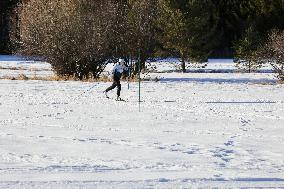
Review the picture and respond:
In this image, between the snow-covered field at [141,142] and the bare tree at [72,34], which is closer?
the snow-covered field at [141,142]

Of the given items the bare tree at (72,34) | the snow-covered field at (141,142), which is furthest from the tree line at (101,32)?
the snow-covered field at (141,142)

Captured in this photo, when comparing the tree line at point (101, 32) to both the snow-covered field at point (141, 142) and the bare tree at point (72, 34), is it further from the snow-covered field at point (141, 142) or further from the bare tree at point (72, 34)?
the snow-covered field at point (141, 142)

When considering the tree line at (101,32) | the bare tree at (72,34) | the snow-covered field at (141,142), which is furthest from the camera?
the tree line at (101,32)

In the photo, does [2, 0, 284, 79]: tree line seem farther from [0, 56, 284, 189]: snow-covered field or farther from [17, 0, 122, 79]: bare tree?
[0, 56, 284, 189]: snow-covered field

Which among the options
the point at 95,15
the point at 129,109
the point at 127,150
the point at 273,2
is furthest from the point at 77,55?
the point at 273,2

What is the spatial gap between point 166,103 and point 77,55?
13.7 m

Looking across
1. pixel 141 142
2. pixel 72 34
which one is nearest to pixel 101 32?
pixel 72 34

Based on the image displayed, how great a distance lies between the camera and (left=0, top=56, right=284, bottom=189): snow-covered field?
754cm

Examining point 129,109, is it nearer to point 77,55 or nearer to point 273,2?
point 77,55

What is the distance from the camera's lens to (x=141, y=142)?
10.5 meters

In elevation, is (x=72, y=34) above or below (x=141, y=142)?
above

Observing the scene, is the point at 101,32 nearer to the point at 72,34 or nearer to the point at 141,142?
the point at 72,34

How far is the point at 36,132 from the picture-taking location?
Result: 11672 mm

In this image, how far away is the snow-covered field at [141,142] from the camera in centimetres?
754
